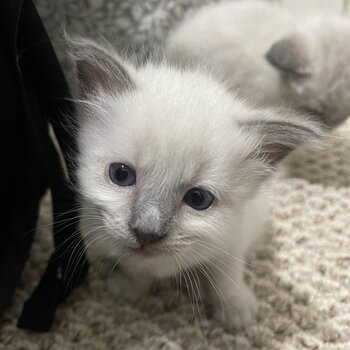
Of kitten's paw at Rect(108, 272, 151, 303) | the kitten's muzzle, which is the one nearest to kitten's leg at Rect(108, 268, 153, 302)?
kitten's paw at Rect(108, 272, 151, 303)

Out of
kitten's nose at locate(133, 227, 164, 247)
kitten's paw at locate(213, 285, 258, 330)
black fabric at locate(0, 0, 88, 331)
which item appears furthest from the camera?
kitten's paw at locate(213, 285, 258, 330)

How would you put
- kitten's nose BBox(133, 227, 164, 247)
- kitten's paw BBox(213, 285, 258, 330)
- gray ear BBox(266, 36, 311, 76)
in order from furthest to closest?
gray ear BBox(266, 36, 311, 76)
kitten's paw BBox(213, 285, 258, 330)
kitten's nose BBox(133, 227, 164, 247)

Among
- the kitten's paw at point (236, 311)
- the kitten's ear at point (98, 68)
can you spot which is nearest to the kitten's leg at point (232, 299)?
the kitten's paw at point (236, 311)

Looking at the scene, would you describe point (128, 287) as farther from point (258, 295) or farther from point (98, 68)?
point (98, 68)

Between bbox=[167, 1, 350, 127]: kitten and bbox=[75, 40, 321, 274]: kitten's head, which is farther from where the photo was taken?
bbox=[167, 1, 350, 127]: kitten

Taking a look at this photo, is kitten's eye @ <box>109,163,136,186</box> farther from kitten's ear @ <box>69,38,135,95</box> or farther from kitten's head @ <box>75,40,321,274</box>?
kitten's ear @ <box>69,38,135,95</box>

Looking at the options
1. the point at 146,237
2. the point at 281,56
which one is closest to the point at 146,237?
the point at 146,237
